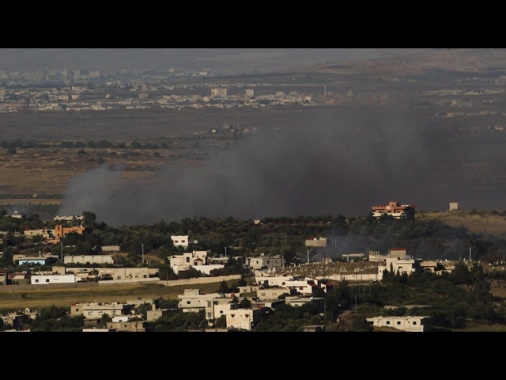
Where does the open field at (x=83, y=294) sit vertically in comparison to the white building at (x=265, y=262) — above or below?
below

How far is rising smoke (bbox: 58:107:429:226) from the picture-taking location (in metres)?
34.0

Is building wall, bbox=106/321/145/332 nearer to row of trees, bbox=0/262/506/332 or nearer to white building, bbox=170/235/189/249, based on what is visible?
row of trees, bbox=0/262/506/332

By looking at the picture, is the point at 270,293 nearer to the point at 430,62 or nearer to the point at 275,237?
the point at 275,237

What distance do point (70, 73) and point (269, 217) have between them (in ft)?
127

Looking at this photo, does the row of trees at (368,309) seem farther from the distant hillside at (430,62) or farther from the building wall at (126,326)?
the distant hillside at (430,62)

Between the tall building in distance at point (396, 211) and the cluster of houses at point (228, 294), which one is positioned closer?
the cluster of houses at point (228, 294)

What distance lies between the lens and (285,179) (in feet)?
125

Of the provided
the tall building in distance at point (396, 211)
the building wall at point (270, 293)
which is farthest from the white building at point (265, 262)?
the tall building in distance at point (396, 211)

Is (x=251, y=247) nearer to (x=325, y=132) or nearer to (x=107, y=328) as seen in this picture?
(x=107, y=328)

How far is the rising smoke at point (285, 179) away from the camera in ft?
112

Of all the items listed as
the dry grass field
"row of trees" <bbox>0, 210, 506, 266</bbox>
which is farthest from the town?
the dry grass field

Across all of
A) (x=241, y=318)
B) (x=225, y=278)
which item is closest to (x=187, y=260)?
(x=225, y=278)

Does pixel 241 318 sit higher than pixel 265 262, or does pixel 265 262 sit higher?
pixel 265 262
